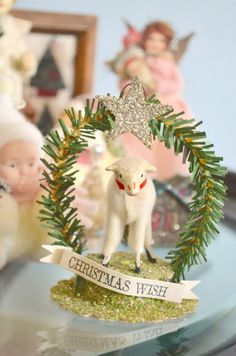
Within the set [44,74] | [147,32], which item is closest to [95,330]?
[147,32]

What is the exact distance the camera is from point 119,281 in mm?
617

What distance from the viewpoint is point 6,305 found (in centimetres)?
65

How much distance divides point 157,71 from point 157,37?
0.07 meters

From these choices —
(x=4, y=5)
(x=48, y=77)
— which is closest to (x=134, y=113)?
(x=4, y=5)

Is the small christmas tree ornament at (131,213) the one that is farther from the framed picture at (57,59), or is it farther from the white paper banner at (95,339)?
the framed picture at (57,59)

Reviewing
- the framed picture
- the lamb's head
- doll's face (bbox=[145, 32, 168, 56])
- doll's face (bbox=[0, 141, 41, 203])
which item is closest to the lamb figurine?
the lamb's head

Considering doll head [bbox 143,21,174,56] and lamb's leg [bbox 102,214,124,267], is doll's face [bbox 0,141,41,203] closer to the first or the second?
lamb's leg [bbox 102,214,124,267]

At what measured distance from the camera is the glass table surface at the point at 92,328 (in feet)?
1.84

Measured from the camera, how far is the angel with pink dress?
3.47ft

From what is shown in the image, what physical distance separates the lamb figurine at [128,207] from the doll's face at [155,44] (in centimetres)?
54

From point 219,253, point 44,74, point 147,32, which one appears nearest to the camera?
point 219,253

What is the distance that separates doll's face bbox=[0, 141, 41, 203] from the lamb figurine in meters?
0.15

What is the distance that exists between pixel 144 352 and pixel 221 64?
0.97 m

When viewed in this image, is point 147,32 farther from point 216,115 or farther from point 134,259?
point 134,259
